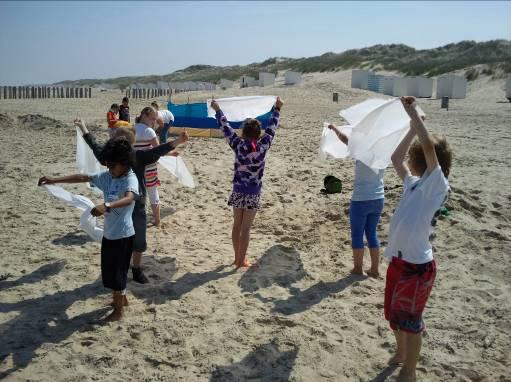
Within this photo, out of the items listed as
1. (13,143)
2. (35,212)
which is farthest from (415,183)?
(13,143)

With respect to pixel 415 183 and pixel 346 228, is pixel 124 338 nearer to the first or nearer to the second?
pixel 415 183

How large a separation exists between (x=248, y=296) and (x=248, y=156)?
131 cm

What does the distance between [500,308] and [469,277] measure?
0.64 meters

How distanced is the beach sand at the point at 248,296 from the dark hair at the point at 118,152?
4.22 feet

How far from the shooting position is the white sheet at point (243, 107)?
5738mm

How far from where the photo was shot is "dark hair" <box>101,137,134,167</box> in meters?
3.51

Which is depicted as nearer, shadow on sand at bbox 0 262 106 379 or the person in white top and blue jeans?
shadow on sand at bbox 0 262 106 379

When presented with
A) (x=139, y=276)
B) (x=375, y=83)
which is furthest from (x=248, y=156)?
(x=375, y=83)

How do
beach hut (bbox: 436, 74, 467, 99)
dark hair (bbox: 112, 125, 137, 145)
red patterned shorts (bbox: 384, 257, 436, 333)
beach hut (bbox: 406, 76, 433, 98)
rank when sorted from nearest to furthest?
red patterned shorts (bbox: 384, 257, 436, 333) → dark hair (bbox: 112, 125, 137, 145) → beach hut (bbox: 436, 74, 467, 99) → beach hut (bbox: 406, 76, 433, 98)

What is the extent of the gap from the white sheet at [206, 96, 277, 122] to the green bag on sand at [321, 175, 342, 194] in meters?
1.66

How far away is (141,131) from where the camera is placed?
5270mm

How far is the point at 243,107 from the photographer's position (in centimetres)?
583

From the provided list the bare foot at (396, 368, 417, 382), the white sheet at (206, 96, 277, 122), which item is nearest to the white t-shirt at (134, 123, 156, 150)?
the white sheet at (206, 96, 277, 122)

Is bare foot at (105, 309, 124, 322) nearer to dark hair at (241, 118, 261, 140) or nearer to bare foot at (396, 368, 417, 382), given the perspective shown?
dark hair at (241, 118, 261, 140)
